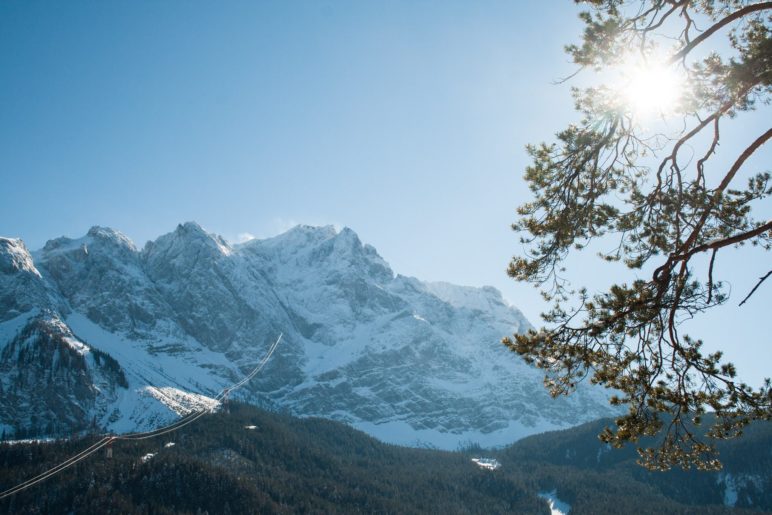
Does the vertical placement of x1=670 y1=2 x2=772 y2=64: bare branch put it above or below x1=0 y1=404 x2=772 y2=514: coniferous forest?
above

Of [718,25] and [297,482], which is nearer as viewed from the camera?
[718,25]

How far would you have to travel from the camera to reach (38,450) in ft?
413

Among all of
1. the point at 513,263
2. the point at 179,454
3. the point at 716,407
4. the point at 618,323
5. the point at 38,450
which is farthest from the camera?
the point at 179,454

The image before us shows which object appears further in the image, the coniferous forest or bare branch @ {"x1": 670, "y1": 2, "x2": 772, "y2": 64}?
the coniferous forest

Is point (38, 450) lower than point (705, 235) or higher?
lower

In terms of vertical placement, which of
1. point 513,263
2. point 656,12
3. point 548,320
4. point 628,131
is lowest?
point 548,320

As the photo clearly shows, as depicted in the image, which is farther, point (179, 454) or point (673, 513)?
point (673, 513)

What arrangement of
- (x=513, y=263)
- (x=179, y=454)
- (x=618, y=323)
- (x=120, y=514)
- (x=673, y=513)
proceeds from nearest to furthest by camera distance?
(x=618, y=323)
(x=513, y=263)
(x=120, y=514)
(x=179, y=454)
(x=673, y=513)

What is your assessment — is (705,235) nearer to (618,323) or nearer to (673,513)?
(618,323)

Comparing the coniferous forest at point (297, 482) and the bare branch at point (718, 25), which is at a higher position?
the bare branch at point (718, 25)

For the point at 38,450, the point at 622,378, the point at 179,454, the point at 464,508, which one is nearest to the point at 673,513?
the point at 464,508

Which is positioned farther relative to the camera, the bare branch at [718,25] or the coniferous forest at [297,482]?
the coniferous forest at [297,482]

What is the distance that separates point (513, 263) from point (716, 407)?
3.95 m

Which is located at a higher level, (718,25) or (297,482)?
(718,25)
